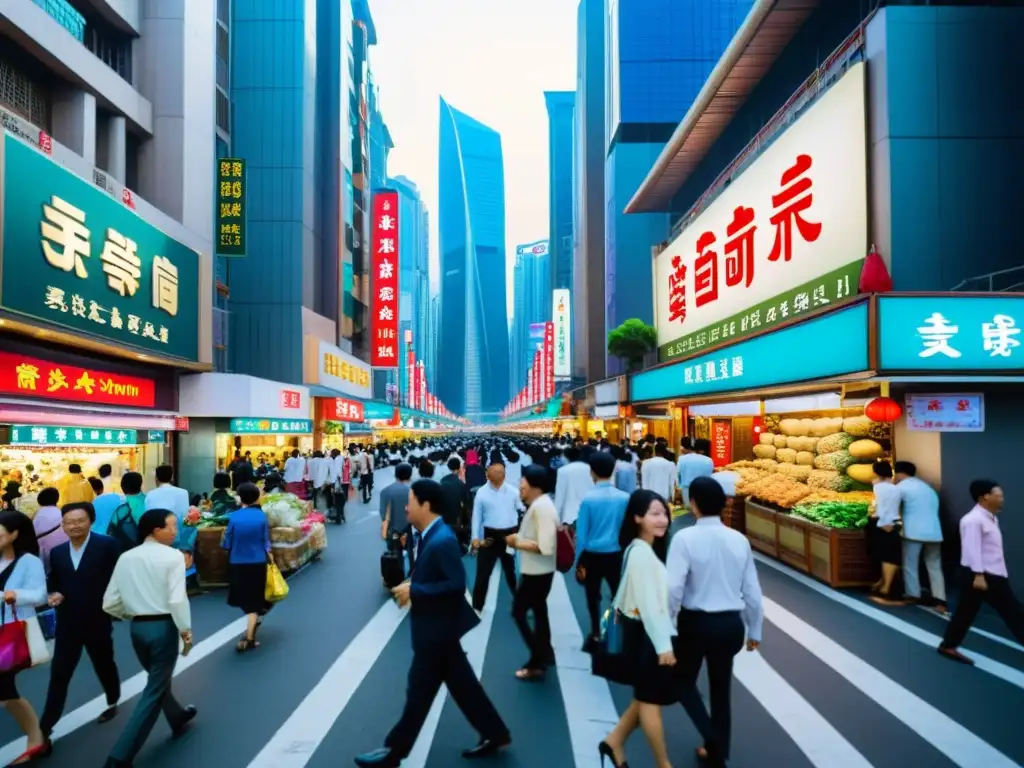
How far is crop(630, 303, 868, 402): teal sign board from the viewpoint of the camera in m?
8.32

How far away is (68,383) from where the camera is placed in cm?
1296

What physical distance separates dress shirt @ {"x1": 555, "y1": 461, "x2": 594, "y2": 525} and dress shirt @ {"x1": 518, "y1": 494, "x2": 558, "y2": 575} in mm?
2264

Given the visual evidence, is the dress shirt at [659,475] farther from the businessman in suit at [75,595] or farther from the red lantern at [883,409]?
the businessman in suit at [75,595]

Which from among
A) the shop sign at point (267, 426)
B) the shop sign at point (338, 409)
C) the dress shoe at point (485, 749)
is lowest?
the dress shoe at point (485, 749)

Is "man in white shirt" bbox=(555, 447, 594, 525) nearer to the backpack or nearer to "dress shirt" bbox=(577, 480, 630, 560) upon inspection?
"dress shirt" bbox=(577, 480, 630, 560)

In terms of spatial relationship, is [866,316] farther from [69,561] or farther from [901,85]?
[69,561]

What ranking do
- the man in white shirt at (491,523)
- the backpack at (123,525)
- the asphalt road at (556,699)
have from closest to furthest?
the asphalt road at (556,699), the man in white shirt at (491,523), the backpack at (123,525)

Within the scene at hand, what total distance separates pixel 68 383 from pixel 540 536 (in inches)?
455

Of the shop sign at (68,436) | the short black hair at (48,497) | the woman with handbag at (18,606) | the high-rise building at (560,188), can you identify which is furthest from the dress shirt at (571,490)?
the high-rise building at (560,188)

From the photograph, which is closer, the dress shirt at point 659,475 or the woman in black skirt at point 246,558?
the woman in black skirt at point 246,558

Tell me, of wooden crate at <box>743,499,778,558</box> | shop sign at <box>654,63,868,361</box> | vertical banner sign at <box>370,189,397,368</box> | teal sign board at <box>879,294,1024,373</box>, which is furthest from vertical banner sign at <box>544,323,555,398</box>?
teal sign board at <box>879,294,1024,373</box>

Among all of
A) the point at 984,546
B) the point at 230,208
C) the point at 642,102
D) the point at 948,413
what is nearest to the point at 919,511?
the point at 948,413

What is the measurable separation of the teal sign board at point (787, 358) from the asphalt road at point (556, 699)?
3.16 m

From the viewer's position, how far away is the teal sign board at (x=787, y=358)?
27.3 feet
